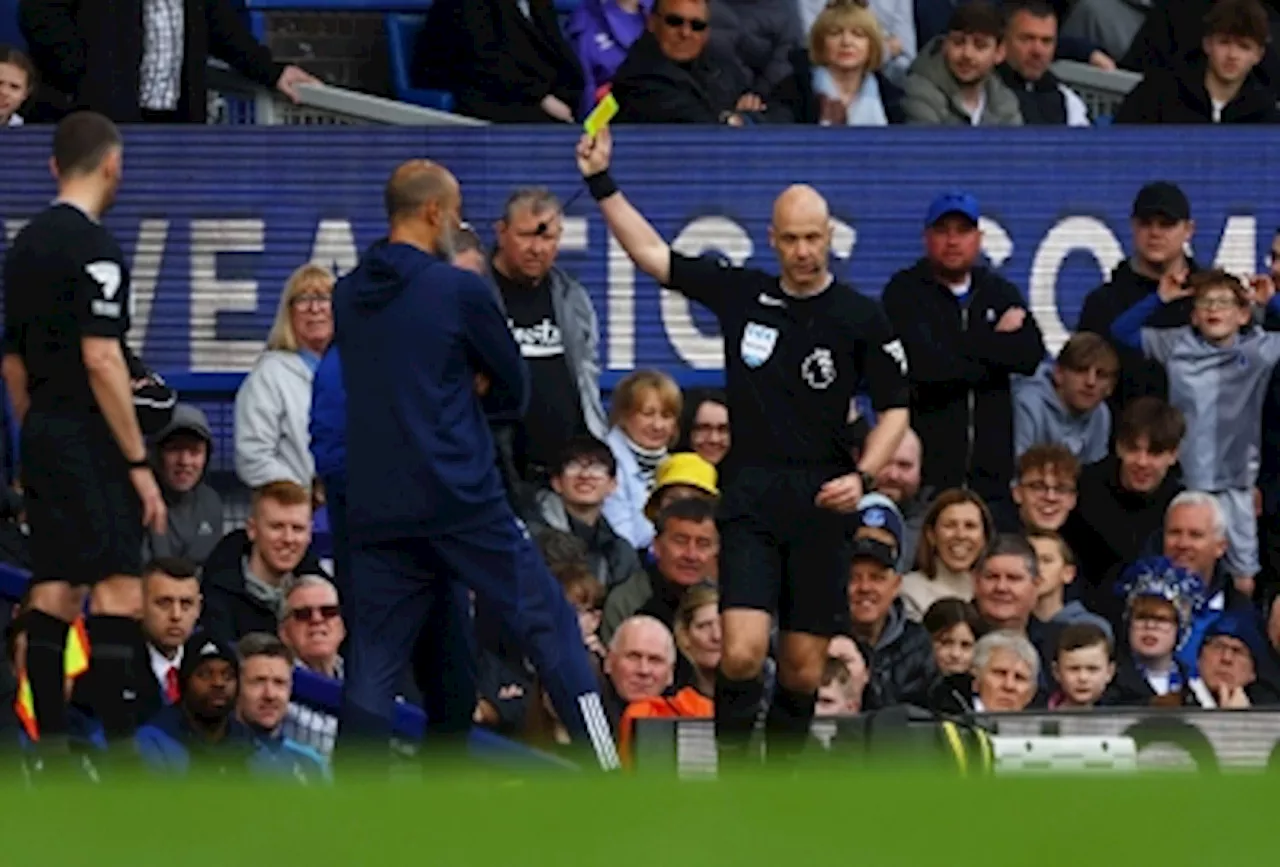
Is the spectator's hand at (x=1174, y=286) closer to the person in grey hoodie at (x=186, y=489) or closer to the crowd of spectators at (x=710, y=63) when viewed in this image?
the crowd of spectators at (x=710, y=63)

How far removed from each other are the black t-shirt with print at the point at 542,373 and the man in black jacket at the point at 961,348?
4.02ft

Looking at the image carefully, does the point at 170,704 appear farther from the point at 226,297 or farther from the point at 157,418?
the point at 226,297

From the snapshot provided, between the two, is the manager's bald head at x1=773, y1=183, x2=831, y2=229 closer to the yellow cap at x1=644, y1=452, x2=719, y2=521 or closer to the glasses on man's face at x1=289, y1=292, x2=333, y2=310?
the yellow cap at x1=644, y1=452, x2=719, y2=521

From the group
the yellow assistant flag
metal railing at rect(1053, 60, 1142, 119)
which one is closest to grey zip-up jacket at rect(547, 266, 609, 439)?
the yellow assistant flag

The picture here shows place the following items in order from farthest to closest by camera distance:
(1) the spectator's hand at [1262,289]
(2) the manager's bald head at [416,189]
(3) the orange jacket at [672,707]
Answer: (1) the spectator's hand at [1262,289] → (3) the orange jacket at [672,707] → (2) the manager's bald head at [416,189]

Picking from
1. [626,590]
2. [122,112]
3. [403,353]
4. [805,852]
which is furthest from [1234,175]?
[805,852]

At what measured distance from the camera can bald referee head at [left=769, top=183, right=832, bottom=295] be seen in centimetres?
925

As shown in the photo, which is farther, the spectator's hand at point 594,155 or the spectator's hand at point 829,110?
the spectator's hand at point 829,110

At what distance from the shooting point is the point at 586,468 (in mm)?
11453

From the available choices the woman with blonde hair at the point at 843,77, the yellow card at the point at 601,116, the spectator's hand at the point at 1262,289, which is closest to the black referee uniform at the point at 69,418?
the yellow card at the point at 601,116

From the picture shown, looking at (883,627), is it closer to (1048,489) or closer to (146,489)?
(1048,489)

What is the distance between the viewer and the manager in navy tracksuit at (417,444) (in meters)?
8.77

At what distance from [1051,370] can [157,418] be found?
3677 mm

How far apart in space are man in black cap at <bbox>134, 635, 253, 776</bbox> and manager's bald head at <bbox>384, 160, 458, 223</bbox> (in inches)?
62.1
